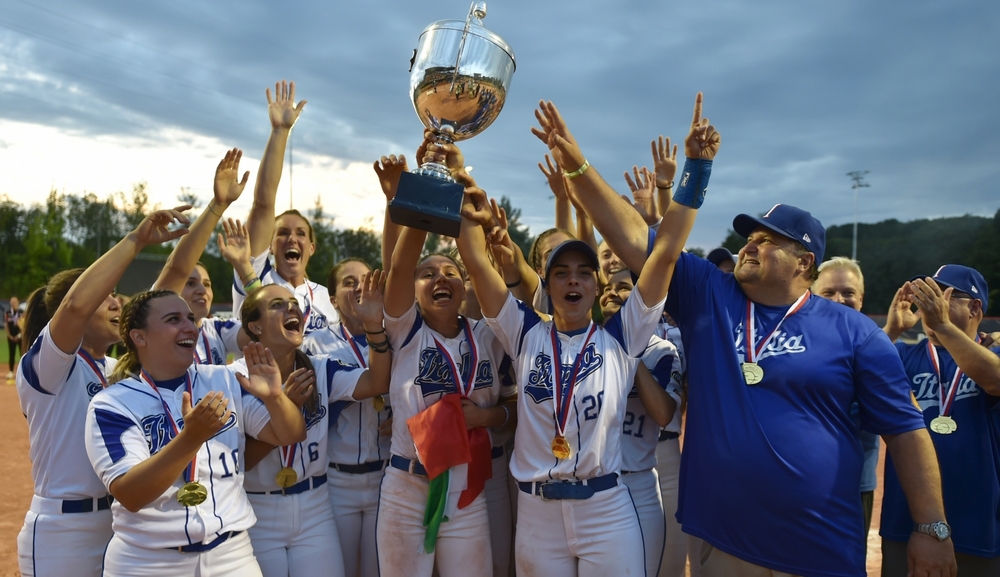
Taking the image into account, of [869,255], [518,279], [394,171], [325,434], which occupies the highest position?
[869,255]

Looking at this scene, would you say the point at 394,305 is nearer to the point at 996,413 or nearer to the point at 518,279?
the point at 518,279

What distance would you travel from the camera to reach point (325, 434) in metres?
3.46

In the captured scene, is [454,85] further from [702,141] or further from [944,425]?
[944,425]

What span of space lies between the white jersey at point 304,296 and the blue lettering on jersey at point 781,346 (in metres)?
2.72

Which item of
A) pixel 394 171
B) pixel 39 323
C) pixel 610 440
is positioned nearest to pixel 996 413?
pixel 610 440

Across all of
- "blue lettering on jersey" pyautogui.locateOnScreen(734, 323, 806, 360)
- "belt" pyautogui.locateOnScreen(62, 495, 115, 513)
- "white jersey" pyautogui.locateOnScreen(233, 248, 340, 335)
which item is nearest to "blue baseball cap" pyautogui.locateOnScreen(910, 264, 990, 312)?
"blue lettering on jersey" pyautogui.locateOnScreen(734, 323, 806, 360)

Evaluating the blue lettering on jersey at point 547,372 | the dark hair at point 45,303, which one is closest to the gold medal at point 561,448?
the blue lettering on jersey at point 547,372

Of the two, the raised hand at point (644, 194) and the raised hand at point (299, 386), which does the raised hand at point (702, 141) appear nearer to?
the raised hand at point (644, 194)

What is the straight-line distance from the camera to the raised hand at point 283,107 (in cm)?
468

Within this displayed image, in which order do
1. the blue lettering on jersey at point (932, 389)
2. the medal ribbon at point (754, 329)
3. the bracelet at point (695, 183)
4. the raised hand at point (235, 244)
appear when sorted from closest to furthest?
the medal ribbon at point (754, 329) → the bracelet at point (695, 183) → the blue lettering on jersey at point (932, 389) → the raised hand at point (235, 244)

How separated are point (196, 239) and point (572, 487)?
2519mm

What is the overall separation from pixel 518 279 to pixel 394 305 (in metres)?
0.77

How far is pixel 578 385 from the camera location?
3.06 meters

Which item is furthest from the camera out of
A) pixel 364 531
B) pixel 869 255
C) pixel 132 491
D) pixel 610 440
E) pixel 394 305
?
pixel 869 255
